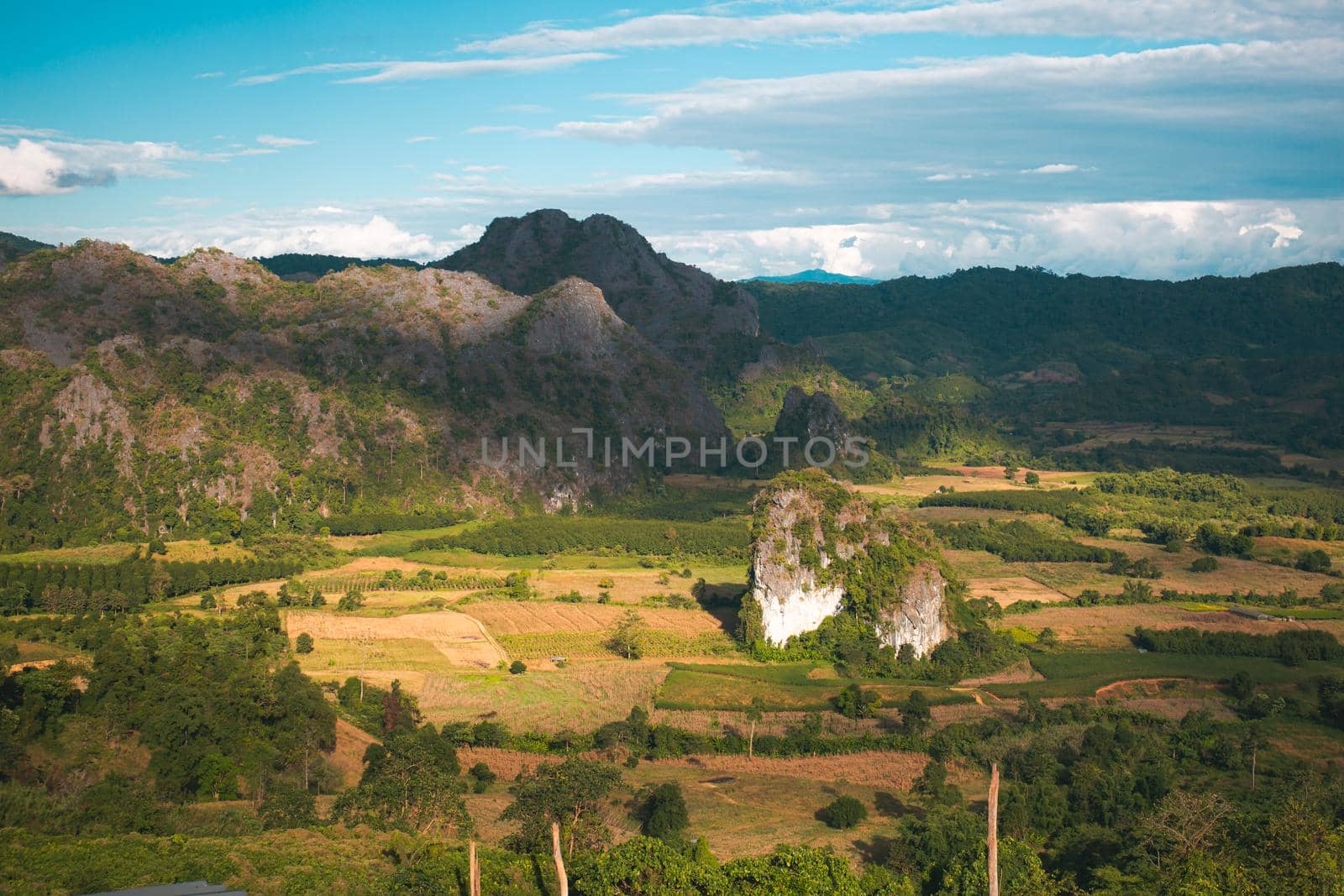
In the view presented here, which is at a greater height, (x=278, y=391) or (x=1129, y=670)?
(x=278, y=391)

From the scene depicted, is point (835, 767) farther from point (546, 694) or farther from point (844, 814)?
point (546, 694)

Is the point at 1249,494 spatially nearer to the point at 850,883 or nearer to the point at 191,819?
the point at 850,883

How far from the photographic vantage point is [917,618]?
191ft

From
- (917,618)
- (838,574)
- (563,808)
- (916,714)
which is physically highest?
(838,574)

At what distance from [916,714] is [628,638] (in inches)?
619

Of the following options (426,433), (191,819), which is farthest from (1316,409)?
(191,819)

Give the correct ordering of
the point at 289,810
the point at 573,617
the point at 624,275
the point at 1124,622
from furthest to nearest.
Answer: the point at 624,275 → the point at 573,617 → the point at 1124,622 → the point at 289,810

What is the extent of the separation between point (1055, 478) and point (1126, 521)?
2145 cm

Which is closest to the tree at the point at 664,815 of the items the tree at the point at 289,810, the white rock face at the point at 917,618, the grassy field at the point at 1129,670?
the tree at the point at 289,810

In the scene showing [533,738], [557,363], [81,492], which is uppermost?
[557,363]

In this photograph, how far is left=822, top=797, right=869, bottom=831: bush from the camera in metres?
39.8

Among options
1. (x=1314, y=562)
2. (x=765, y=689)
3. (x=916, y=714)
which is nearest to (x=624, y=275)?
(x=1314, y=562)

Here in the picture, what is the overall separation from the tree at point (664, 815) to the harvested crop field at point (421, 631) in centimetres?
1857

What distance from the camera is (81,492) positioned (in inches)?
3226
